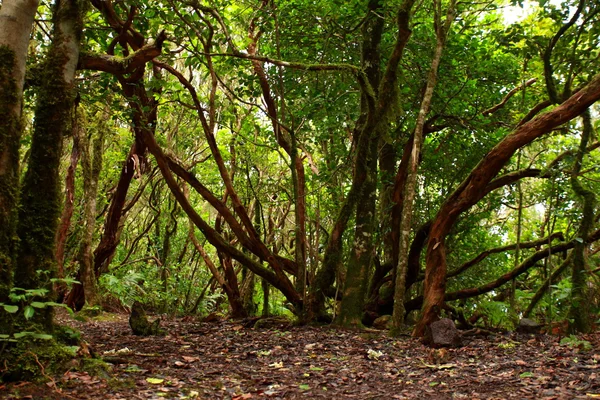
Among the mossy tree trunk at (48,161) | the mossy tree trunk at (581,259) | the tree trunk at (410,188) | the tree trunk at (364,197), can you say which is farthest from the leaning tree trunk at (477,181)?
the mossy tree trunk at (48,161)

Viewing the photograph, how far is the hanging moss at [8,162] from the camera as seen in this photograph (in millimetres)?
3355

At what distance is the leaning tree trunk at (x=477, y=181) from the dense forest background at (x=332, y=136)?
0.08ft

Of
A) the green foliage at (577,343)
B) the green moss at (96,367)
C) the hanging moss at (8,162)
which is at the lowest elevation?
the green moss at (96,367)

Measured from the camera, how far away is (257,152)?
12672mm

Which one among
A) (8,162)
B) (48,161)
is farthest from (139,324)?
(8,162)

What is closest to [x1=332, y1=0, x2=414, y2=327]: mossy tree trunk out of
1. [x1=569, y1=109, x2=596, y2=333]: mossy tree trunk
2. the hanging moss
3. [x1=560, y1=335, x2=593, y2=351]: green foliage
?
[x1=569, y1=109, x2=596, y2=333]: mossy tree trunk

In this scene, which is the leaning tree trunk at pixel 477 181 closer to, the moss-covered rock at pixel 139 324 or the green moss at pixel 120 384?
the moss-covered rock at pixel 139 324

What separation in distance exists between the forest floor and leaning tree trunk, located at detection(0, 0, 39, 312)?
995 millimetres

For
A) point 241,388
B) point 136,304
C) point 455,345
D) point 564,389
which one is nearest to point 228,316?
point 136,304

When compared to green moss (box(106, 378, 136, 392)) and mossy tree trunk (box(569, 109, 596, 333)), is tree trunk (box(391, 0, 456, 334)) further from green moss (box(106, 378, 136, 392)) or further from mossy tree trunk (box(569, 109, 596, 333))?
green moss (box(106, 378, 136, 392))

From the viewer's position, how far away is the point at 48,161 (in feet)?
12.9

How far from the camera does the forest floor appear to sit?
145 inches

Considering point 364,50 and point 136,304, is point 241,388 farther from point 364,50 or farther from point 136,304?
point 364,50

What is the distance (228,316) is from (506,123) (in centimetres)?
709
